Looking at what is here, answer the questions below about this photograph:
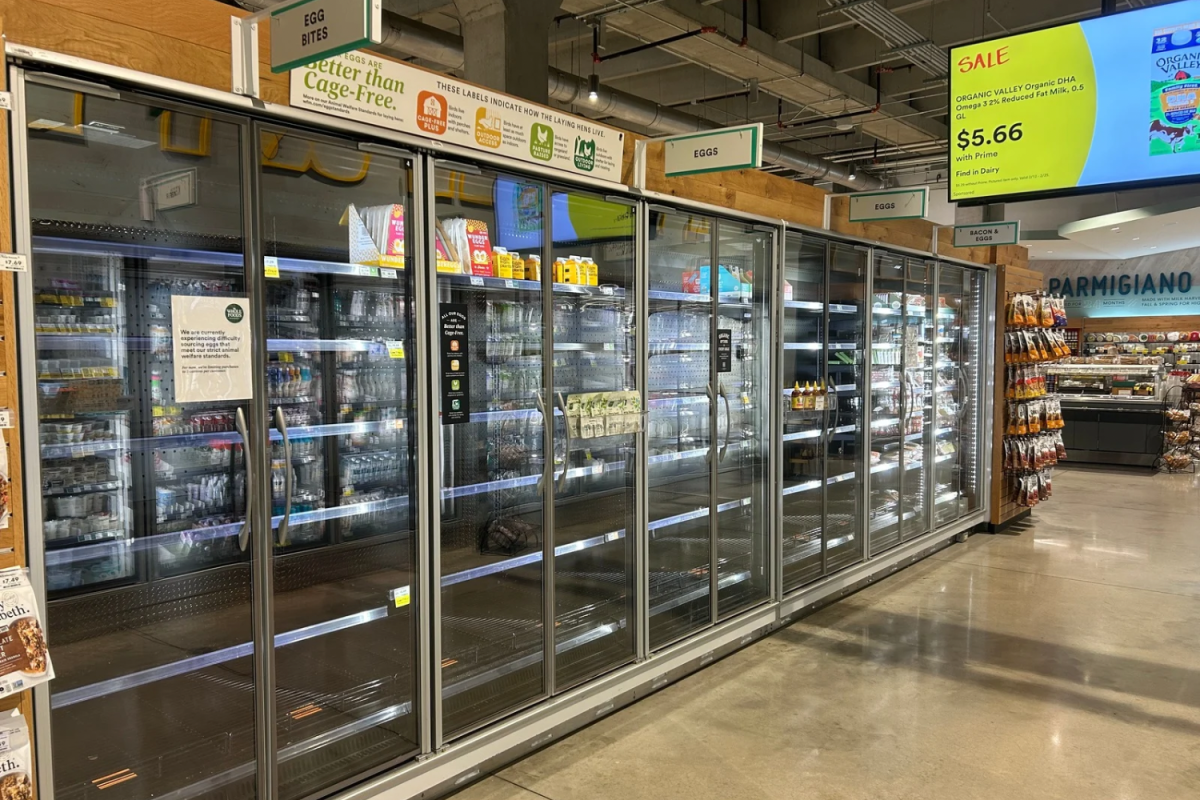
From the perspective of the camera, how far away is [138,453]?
11.1ft

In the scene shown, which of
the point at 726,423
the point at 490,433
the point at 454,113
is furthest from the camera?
the point at 726,423

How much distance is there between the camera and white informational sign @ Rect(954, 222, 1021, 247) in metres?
6.96

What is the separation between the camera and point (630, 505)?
13.3 ft

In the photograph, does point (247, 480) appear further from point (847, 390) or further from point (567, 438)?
point (847, 390)

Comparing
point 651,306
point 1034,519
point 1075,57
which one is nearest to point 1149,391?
point 1034,519

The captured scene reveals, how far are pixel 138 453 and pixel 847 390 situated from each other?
15.2ft

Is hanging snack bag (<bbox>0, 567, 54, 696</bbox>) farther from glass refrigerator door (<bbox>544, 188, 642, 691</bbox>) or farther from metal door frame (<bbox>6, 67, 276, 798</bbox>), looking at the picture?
glass refrigerator door (<bbox>544, 188, 642, 691</bbox>)

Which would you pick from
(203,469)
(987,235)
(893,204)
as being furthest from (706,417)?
(987,235)

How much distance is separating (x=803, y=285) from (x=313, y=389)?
343 cm

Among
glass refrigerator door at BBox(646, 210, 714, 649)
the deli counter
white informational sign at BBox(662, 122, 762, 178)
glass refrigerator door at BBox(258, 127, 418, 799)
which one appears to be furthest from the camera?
the deli counter

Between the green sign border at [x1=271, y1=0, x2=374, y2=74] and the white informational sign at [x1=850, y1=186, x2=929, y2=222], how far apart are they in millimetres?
4013

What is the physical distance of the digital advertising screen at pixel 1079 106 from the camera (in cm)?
391

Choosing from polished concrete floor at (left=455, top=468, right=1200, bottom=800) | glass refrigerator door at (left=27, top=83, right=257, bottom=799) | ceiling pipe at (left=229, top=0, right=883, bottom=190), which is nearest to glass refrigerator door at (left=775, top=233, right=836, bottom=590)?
polished concrete floor at (left=455, top=468, right=1200, bottom=800)

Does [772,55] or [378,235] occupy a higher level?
[772,55]
